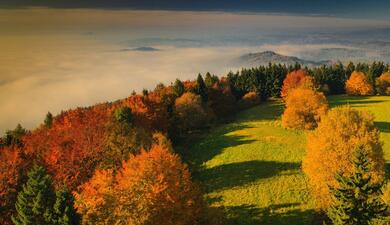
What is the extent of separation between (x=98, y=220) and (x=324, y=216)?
26794 millimetres

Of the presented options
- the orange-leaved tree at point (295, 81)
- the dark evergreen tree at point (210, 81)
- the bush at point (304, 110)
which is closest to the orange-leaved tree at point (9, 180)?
the bush at point (304, 110)

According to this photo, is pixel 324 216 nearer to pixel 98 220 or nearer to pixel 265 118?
pixel 98 220

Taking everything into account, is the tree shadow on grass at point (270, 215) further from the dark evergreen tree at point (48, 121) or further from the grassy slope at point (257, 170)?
the dark evergreen tree at point (48, 121)

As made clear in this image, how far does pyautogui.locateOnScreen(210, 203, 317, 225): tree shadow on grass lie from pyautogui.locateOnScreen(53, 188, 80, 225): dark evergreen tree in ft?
63.0

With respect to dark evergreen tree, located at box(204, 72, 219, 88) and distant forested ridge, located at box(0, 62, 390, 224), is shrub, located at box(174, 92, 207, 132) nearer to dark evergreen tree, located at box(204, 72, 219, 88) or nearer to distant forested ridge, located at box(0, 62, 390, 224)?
distant forested ridge, located at box(0, 62, 390, 224)

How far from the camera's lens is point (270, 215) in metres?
49.3

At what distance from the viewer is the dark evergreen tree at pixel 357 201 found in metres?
36.0

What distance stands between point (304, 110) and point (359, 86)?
192ft

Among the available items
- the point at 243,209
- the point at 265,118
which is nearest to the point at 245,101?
the point at 265,118

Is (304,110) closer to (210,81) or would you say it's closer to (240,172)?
(240,172)

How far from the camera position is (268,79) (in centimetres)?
14200

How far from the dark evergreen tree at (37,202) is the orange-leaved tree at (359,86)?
372ft

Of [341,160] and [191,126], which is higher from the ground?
[341,160]

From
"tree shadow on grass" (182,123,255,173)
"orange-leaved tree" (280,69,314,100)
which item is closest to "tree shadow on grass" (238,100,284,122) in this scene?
"orange-leaved tree" (280,69,314,100)
